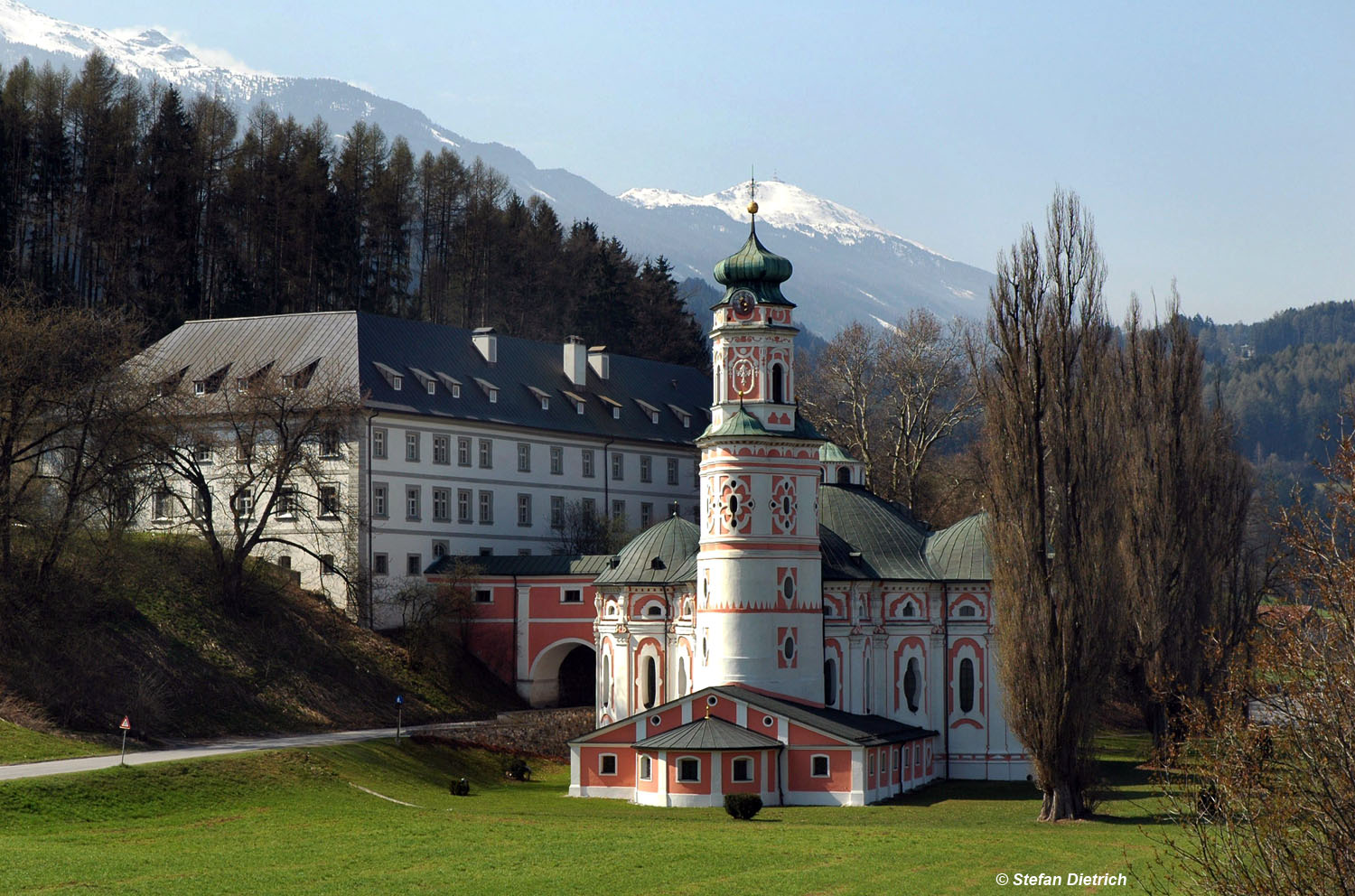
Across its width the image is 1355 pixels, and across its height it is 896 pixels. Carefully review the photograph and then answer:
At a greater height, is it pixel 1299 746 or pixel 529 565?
pixel 529 565

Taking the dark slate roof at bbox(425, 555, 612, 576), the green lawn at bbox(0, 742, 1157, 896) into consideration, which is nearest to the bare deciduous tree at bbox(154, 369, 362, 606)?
the dark slate roof at bbox(425, 555, 612, 576)

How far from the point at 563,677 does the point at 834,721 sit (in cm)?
2151

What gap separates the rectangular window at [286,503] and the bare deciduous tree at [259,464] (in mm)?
74

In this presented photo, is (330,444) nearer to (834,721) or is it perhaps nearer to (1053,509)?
(834,721)

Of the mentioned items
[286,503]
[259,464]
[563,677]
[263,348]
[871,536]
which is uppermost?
[263,348]

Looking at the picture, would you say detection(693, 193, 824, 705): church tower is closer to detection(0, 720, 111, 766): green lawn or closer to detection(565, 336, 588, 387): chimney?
detection(0, 720, 111, 766): green lawn

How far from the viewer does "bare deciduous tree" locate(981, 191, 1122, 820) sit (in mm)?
40781

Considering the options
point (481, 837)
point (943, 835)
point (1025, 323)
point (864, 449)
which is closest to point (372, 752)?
point (481, 837)

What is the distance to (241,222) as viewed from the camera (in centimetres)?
8688

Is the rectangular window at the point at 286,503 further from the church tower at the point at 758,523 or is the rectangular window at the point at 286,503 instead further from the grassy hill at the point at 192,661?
the church tower at the point at 758,523

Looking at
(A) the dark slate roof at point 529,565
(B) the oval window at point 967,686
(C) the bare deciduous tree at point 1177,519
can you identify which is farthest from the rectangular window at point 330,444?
(C) the bare deciduous tree at point 1177,519

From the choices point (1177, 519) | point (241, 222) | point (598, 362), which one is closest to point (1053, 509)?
point (1177, 519)

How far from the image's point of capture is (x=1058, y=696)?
133ft

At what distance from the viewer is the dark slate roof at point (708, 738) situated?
151 feet
